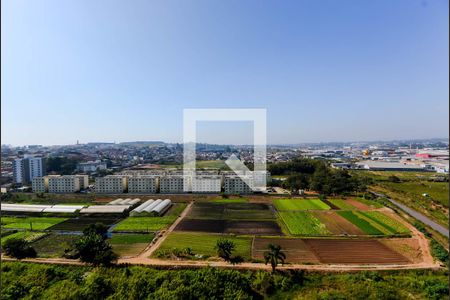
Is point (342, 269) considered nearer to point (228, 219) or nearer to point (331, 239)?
A: point (331, 239)

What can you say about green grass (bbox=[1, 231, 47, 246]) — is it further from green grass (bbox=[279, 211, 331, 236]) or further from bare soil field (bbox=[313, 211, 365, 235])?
bare soil field (bbox=[313, 211, 365, 235])

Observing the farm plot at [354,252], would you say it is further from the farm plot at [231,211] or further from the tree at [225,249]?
the farm plot at [231,211]

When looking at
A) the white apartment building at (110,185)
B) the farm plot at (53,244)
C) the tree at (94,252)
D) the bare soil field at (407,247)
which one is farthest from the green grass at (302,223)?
the white apartment building at (110,185)

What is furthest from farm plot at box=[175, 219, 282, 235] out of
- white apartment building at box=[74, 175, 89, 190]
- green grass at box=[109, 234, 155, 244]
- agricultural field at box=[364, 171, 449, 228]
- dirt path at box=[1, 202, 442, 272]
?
white apartment building at box=[74, 175, 89, 190]

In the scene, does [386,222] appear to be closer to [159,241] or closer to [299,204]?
[299,204]

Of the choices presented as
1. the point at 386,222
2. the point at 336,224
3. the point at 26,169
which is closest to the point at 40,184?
the point at 26,169
